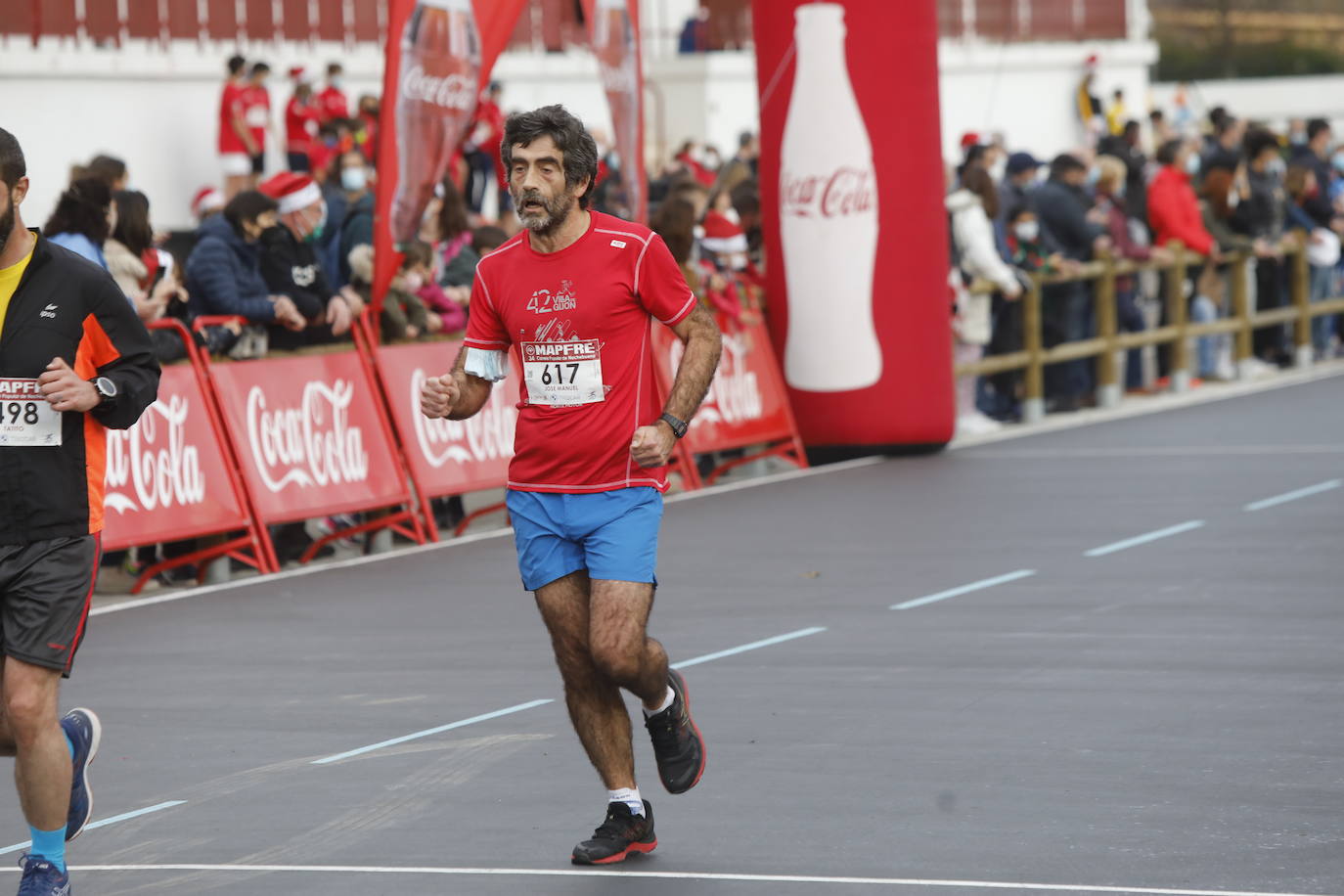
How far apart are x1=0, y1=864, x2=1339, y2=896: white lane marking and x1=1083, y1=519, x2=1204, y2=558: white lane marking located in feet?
20.3

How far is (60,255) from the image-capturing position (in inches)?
236

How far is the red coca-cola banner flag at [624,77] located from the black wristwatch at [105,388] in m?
10.7

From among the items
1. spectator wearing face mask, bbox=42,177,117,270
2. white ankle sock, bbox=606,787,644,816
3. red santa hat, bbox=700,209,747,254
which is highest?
spectator wearing face mask, bbox=42,177,117,270

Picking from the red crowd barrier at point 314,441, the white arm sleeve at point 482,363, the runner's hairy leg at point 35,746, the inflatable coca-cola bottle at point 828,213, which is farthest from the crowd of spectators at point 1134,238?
the runner's hairy leg at point 35,746

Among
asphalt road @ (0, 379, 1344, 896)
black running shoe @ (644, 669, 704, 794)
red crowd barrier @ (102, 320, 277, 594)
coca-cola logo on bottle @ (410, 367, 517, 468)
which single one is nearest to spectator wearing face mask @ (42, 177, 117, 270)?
red crowd barrier @ (102, 320, 277, 594)

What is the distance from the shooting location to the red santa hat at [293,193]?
529 inches

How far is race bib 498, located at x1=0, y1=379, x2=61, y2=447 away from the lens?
5867 millimetres

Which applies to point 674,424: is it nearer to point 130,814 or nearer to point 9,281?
point 9,281

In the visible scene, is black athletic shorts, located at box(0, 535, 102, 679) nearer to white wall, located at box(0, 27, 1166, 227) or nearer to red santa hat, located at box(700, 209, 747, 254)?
red santa hat, located at box(700, 209, 747, 254)

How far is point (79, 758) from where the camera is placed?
6113mm

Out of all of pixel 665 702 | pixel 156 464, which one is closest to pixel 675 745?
pixel 665 702

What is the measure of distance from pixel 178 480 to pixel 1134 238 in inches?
460

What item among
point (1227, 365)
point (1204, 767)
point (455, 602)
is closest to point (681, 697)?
point (1204, 767)

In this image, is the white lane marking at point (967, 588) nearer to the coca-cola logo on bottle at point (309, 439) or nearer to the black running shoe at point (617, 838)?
the coca-cola logo on bottle at point (309, 439)
